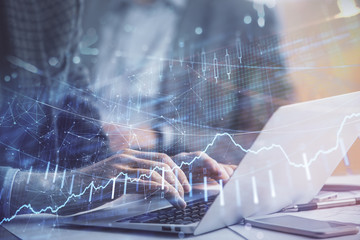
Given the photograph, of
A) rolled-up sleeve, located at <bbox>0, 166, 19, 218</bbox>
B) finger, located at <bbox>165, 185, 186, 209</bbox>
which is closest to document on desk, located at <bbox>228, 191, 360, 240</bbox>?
finger, located at <bbox>165, 185, 186, 209</bbox>

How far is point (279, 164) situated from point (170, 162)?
0.61 ft

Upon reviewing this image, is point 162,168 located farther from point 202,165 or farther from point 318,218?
point 318,218

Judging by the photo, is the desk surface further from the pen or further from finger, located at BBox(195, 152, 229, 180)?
finger, located at BBox(195, 152, 229, 180)

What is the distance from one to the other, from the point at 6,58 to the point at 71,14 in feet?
0.66

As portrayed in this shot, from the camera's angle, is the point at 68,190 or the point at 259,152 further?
the point at 68,190

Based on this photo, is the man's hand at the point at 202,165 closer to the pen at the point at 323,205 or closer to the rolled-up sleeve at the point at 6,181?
the pen at the point at 323,205

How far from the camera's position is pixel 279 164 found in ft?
0.95

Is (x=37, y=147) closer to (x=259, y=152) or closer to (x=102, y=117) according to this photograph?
(x=102, y=117)

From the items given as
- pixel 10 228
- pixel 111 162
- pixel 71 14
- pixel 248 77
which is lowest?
pixel 10 228

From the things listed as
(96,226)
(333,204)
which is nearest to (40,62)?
(96,226)

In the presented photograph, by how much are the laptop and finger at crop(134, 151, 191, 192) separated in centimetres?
7

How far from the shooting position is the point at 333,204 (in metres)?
0.33

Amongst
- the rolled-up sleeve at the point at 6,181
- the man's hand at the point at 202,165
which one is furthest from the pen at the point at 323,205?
the rolled-up sleeve at the point at 6,181

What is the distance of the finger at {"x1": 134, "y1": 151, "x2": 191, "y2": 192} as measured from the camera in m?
0.38
